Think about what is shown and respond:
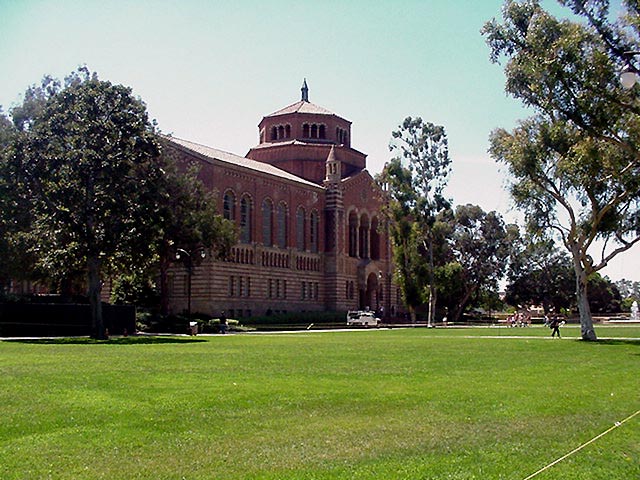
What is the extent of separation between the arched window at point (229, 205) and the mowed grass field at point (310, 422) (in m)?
54.4

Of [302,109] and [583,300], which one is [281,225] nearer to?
[302,109]

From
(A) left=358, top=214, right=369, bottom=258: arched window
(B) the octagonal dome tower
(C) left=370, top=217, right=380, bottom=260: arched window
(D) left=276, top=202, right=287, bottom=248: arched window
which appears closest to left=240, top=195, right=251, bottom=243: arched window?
(D) left=276, top=202, right=287, bottom=248: arched window

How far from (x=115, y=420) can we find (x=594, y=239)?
1307 inches

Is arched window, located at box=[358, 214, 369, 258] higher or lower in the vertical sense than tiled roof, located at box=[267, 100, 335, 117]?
lower

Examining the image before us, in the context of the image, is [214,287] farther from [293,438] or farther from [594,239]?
[293,438]

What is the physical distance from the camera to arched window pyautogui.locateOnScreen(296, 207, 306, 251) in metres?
86.3

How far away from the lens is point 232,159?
8000 cm

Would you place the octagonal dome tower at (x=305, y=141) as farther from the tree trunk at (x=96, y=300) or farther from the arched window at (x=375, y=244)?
the tree trunk at (x=96, y=300)

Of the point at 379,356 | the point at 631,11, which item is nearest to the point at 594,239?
the point at 631,11

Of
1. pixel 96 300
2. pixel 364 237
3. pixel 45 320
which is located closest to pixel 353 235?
pixel 364 237

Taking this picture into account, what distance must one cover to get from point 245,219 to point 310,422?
66.6 meters

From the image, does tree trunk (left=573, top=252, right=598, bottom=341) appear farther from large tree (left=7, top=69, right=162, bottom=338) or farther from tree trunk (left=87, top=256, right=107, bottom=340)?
tree trunk (left=87, top=256, right=107, bottom=340)

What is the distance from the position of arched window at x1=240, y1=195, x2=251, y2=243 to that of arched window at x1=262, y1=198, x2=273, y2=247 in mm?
2818

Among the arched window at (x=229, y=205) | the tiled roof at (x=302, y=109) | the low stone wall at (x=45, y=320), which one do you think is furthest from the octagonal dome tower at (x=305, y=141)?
the low stone wall at (x=45, y=320)
